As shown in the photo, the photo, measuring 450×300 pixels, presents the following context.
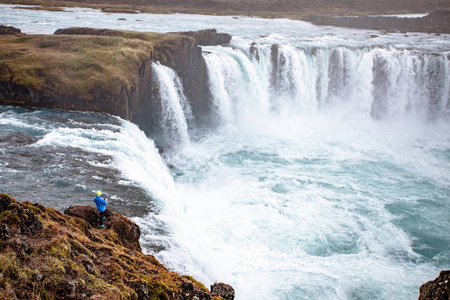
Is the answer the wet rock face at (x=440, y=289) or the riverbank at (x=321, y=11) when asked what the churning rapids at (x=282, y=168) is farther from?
the riverbank at (x=321, y=11)

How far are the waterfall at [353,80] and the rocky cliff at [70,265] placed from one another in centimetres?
2980

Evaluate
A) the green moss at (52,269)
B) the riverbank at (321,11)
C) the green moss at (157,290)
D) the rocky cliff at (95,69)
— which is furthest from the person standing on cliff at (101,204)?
the riverbank at (321,11)

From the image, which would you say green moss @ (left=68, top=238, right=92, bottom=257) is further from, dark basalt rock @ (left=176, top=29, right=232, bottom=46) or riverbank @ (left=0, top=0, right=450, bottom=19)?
riverbank @ (left=0, top=0, right=450, bottom=19)

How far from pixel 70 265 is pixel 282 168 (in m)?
21.5

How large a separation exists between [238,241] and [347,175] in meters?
12.4

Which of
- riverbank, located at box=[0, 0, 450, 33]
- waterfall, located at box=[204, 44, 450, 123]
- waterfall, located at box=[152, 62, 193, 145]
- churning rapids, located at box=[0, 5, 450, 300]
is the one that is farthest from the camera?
riverbank, located at box=[0, 0, 450, 33]

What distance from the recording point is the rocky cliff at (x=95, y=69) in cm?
2300

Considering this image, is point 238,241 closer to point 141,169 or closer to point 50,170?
Answer: point 141,169

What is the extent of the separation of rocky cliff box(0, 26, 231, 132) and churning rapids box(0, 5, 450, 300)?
1.26 m

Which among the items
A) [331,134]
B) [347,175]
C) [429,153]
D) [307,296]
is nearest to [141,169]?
[307,296]

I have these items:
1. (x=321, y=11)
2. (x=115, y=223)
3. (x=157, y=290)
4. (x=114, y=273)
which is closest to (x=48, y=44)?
(x=115, y=223)

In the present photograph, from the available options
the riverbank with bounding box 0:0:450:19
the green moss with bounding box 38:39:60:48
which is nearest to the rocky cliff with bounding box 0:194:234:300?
the green moss with bounding box 38:39:60:48

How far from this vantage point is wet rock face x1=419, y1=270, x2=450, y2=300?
6.56m

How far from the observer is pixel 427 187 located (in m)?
25.7
